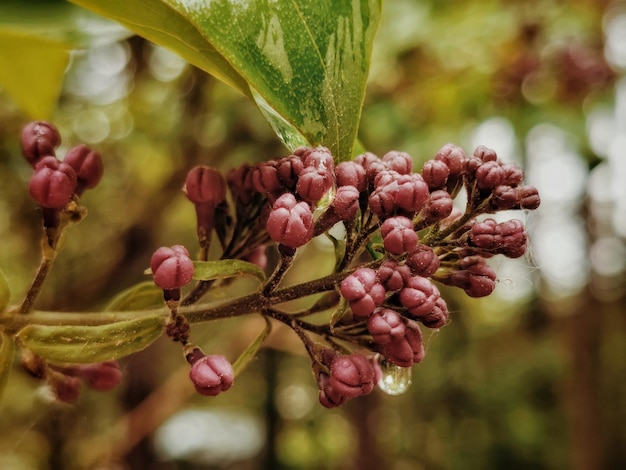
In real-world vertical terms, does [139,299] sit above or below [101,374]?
above

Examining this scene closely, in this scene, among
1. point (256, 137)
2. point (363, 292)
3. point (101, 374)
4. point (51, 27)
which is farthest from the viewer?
point (256, 137)

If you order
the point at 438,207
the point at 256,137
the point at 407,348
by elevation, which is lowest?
the point at 256,137

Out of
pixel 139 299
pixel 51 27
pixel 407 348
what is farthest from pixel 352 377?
pixel 51 27

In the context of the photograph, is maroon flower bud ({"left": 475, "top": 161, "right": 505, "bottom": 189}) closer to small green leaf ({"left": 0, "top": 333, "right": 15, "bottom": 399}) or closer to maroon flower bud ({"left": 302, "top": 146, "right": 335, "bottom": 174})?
maroon flower bud ({"left": 302, "top": 146, "right": 335, "bottom": 174})

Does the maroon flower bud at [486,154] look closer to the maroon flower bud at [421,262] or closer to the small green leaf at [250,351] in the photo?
the maroon flower bud at [421,262]

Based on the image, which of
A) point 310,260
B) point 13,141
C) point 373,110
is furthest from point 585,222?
point 13,141

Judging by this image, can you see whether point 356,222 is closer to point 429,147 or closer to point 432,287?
point 432,287

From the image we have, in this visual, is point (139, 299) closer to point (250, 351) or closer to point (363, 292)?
point (250, 351)
